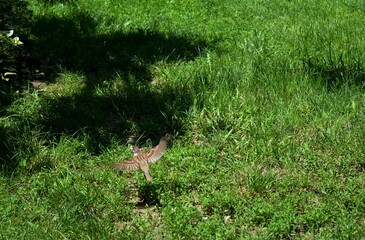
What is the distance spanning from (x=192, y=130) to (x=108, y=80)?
4.64 ft

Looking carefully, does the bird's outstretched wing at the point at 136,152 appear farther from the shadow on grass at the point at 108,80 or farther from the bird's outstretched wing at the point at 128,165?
the shadow on grass at the point at 108,80

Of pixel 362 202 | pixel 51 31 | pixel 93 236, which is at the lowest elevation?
pixel 51 31

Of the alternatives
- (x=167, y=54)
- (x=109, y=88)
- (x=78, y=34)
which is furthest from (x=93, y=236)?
(x=78, y=34)

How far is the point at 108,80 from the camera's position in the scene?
630 cm

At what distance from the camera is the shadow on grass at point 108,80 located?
5391mm

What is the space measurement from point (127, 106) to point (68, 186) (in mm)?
1452

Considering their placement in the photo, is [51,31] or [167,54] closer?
[167,54]

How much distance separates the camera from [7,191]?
14.7 ft

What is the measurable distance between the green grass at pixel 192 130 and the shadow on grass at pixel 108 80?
0.02 m

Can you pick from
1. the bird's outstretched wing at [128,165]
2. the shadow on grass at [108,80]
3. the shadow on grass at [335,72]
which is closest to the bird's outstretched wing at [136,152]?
the bird's outstretched wing at [128,165]

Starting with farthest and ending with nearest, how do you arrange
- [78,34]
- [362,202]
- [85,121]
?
1. [78,34]
2. [85,121]
3. [362,202]

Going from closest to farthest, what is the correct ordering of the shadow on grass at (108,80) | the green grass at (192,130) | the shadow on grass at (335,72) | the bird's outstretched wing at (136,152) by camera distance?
1. the green grass at (192,130)
2. the bird's outstretched wing at (136,152)
3. the shadow on grass at (108,80)
4. the shadow on grass at (335,72)

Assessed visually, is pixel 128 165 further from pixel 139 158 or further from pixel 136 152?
pixel 136 152

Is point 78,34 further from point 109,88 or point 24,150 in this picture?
point 24,150
